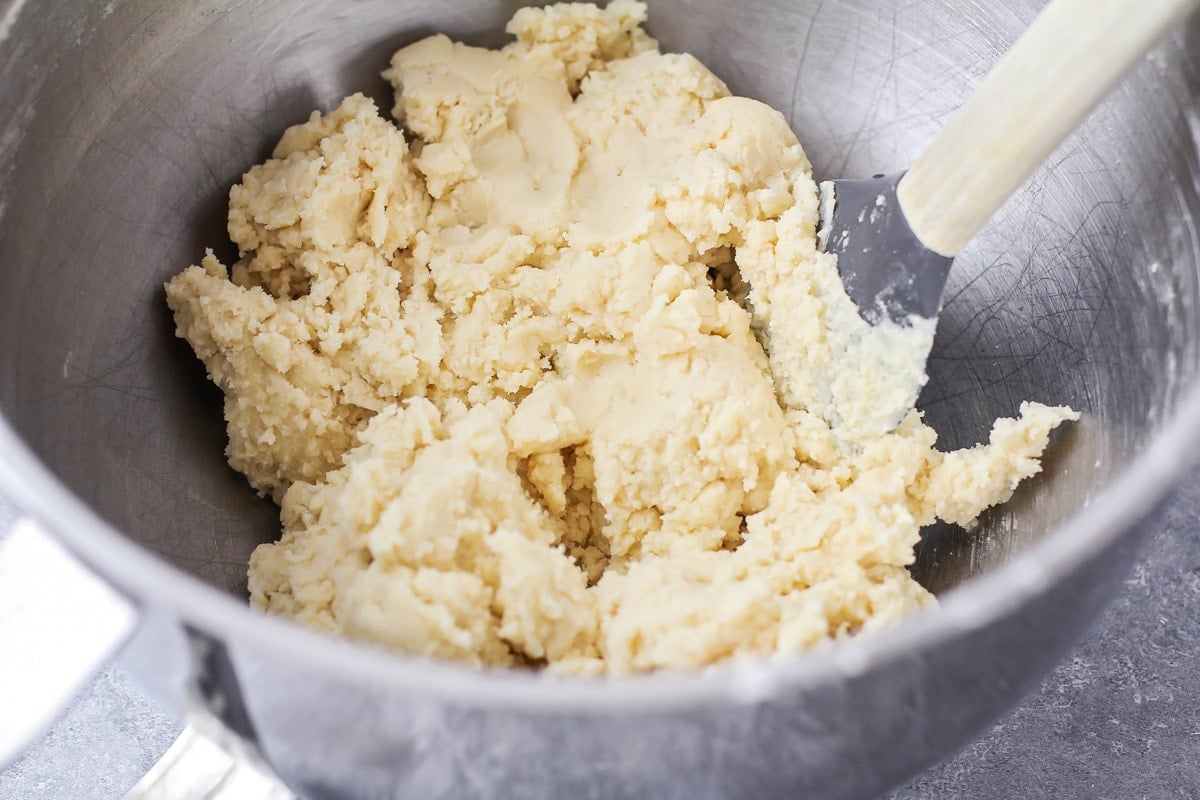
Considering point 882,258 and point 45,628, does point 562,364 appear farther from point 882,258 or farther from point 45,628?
point 45,628

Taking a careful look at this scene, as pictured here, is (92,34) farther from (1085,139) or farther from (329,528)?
(1085,139)

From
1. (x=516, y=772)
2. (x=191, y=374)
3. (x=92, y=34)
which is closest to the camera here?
(x=516, y=772)

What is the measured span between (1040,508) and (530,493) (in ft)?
2.26

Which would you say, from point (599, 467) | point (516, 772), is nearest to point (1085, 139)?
point (599, 467)

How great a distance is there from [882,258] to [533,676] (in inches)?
29.3

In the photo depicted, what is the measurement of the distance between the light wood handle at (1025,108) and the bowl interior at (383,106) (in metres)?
0.24

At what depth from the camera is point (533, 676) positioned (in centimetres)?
109

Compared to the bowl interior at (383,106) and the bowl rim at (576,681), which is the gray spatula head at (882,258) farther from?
the bowl rim at (576,681)

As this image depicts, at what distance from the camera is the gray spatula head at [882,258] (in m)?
1.41

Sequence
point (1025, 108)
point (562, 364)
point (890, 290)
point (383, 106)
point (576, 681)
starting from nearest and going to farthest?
point (576, 681) < point (1025, 108) < point (890, 290) < point (562, 364) < point (383, 106)

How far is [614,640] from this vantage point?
1208 mm

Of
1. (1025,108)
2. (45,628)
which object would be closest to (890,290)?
(1025,108)

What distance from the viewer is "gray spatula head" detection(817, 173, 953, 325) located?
55.4 inches

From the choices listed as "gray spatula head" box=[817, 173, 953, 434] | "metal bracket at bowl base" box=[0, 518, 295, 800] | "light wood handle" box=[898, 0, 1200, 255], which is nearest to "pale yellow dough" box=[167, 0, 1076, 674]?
"gray spatula head" box=[817, 173, 953, 434]
